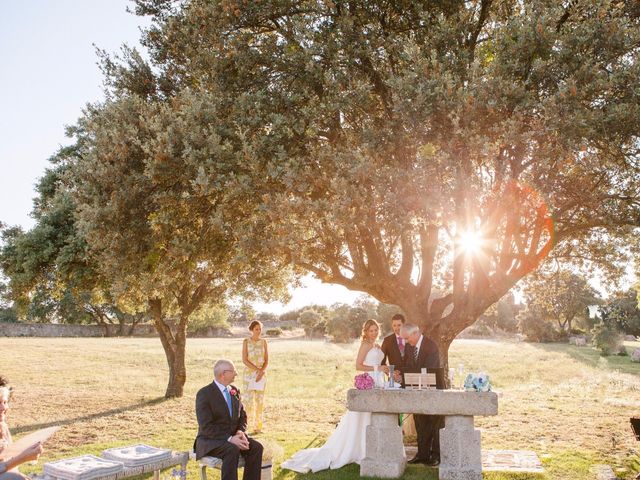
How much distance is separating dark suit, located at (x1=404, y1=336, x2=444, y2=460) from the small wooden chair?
0.91 meters

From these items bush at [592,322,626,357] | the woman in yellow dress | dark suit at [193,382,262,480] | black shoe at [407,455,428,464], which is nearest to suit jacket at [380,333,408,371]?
black shoe at [407,455,428,464]

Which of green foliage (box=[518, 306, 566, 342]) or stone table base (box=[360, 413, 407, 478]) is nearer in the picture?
stone table base (box=[360, 413, 407, 478])

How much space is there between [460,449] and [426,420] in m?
1.31

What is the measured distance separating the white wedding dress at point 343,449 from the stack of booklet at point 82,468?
4.26 meters

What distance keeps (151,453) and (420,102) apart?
7455 mm

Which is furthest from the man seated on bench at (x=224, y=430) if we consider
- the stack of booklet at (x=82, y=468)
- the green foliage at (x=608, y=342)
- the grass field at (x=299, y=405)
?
the green foliage at (x=608, y=342)

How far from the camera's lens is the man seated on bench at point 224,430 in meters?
7.89

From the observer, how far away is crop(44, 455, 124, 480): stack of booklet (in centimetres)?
658

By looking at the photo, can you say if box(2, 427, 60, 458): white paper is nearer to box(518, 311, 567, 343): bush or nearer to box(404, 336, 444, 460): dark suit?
box(404, 336, 444, 460): dark suit

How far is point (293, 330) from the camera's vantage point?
80.6 metres

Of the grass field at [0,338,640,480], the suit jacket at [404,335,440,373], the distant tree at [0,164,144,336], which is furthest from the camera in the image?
the distant tree at [0,164,144,336]

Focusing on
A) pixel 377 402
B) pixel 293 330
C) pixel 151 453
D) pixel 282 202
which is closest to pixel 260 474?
pixel 151 453

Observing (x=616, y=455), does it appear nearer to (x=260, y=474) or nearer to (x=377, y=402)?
(x=377, y=402)

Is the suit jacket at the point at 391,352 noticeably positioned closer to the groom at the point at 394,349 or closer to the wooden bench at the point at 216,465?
the groom at the point at 394,349
